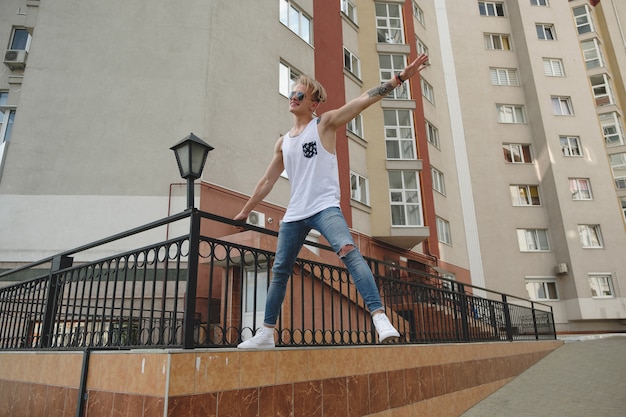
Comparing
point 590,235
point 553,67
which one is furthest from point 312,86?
point 553,67

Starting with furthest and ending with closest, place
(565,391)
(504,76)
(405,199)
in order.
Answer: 1. (504,76)
2. (405,199)
3. (565,391)

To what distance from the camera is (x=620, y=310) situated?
909 inches

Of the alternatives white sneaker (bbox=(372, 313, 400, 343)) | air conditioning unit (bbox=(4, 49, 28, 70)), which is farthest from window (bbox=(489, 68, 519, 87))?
white sneaker (bbox=(372, 313, 400, 343))

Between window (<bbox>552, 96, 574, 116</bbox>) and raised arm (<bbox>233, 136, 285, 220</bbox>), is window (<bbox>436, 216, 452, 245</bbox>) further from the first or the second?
raised arm (<bbox>233, 136, 285, 220</bbox>)

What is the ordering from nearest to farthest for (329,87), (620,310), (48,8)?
(48,8)
(329,87)
(620,310)

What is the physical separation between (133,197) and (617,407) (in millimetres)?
10982

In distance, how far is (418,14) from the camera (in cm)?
2581

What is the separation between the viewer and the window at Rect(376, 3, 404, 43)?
2120cm

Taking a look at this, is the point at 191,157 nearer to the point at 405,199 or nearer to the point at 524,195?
the point at 405,199

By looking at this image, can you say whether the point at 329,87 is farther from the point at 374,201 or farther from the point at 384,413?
the point at 384,413

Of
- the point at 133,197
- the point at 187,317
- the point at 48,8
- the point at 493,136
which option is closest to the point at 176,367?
the point at 187,317

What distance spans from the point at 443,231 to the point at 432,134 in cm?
536

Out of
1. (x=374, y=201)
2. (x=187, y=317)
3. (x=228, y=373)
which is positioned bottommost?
(x=228, y=373)

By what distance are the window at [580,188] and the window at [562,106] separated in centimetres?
→ 451
